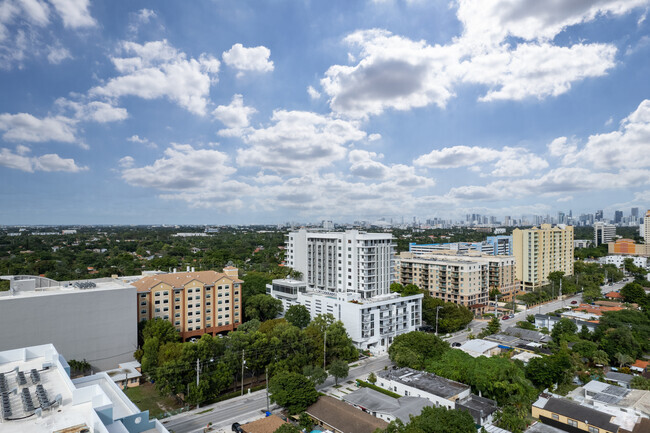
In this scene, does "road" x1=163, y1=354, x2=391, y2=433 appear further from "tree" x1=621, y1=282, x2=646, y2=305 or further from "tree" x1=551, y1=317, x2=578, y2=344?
"tree" x1=621, y1=282, x2=646, y2=305

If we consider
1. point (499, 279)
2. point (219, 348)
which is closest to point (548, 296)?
point (499, 279)

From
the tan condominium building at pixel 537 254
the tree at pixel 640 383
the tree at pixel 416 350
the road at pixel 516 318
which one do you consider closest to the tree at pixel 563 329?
the road at pixel 516 318

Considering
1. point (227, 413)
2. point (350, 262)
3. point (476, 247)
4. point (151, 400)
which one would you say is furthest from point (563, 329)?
point (476, 247)

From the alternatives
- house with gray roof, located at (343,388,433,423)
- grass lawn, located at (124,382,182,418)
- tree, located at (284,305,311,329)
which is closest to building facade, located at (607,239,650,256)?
tree, located at (284,305,311,329)

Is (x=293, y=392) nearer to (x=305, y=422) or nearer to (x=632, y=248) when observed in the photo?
(x=305, y=422)

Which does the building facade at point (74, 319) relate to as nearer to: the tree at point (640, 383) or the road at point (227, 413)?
the road at point (227, 413)

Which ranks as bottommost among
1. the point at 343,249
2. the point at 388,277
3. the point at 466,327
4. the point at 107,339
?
the point at 466,327

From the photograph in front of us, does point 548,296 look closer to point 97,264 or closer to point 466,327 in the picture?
point 466,327
